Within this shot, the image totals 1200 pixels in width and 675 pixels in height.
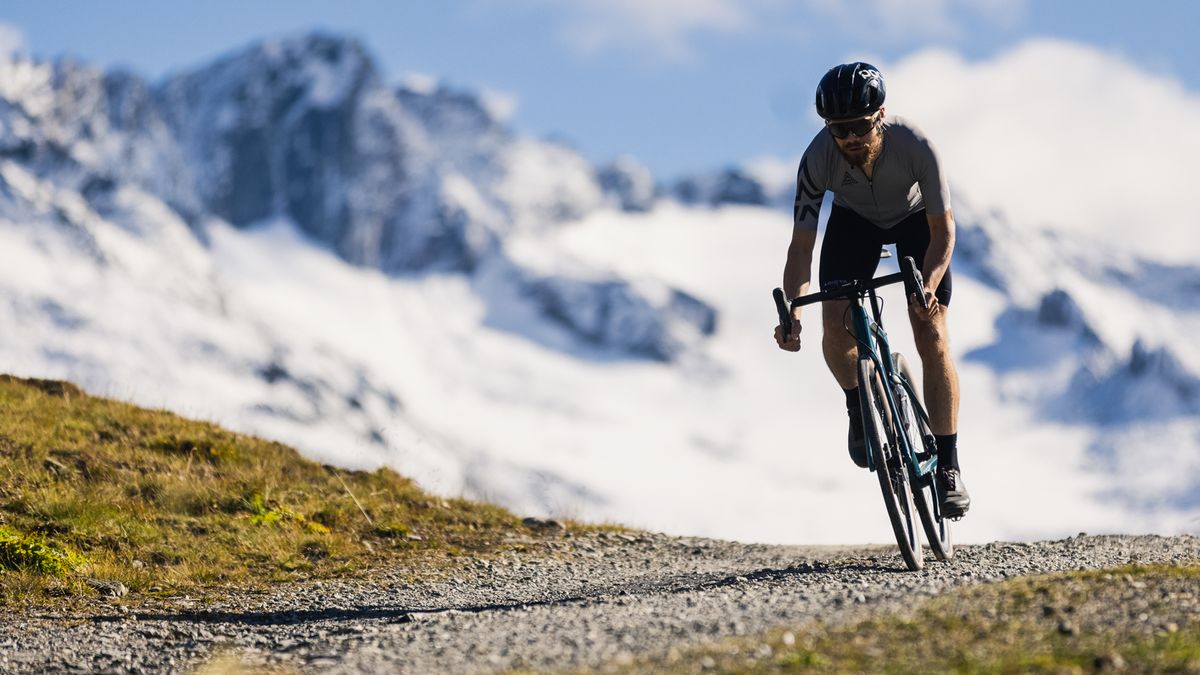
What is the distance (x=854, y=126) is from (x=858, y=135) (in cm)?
8

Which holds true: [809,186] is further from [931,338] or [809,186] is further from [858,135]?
[931,338]

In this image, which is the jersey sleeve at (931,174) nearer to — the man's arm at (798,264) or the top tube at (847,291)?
the top tube at (847,291)

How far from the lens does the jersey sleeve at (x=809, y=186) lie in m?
8.87

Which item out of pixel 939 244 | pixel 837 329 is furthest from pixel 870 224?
pixel 837 329

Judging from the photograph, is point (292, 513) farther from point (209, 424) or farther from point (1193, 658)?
point (1193, 658)

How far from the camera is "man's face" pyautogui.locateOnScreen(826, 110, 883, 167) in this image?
332 inches

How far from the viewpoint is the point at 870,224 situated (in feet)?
30.8

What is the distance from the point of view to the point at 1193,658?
17.7 feet

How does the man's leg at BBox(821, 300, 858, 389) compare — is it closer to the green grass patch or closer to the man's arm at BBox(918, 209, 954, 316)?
the man's arm at BBox(918, 209, 954, 316)

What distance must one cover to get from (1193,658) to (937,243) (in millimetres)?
3926

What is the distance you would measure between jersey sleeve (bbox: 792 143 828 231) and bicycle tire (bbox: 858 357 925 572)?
Result: 1133mm

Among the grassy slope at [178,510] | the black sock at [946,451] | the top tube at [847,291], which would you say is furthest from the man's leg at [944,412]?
the grassy slope at [178,510]

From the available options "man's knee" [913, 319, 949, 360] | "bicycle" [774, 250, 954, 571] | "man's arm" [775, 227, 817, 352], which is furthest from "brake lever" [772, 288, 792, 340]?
"man's knee" [913, 319, 949, 360]

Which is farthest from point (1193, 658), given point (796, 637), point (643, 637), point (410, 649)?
point (410, 649)
